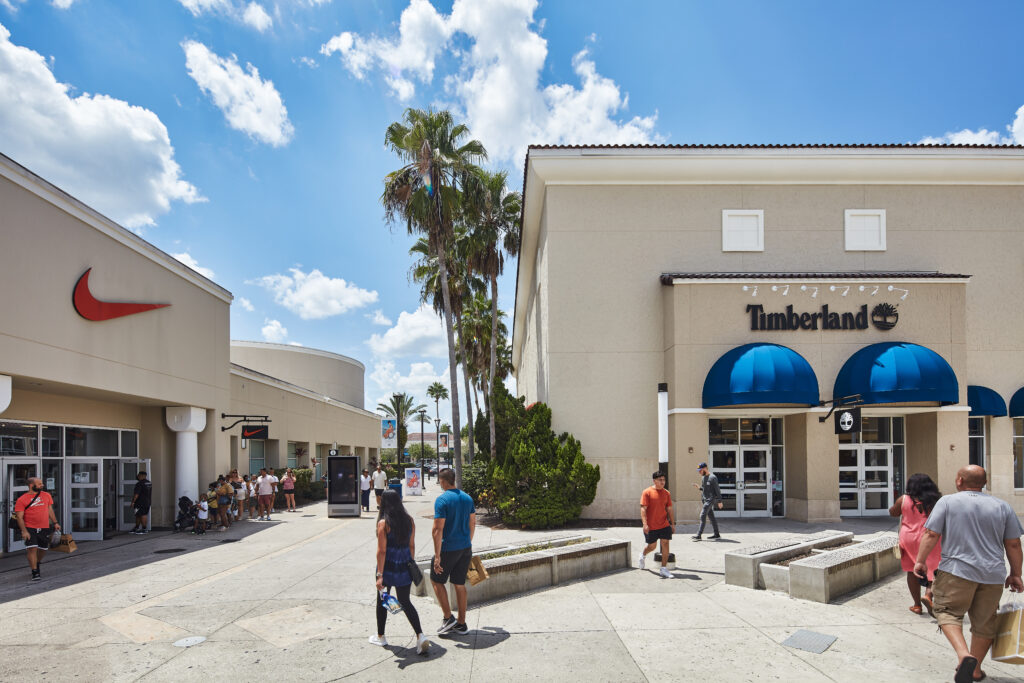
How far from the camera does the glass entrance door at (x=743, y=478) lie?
18438mm

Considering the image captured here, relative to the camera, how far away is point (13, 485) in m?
13.9

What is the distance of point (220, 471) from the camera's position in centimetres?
2242

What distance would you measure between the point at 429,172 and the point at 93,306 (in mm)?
11190

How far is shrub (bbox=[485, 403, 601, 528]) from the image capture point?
1694 centimetres

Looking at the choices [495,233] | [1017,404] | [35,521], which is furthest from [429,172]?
[1017,404]

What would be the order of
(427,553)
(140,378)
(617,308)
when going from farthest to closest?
1. (617,308)
2. (140,378)
3. (427,553)

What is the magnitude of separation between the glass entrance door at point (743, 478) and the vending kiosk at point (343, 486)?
11.6 meters

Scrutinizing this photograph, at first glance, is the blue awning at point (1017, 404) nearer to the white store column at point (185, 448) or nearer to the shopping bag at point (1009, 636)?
the shopping bag at point (1009, 636)

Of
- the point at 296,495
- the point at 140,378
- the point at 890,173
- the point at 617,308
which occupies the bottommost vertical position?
the point at 296,495

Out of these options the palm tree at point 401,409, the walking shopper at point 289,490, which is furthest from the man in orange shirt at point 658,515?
the palm tree at point 401,409

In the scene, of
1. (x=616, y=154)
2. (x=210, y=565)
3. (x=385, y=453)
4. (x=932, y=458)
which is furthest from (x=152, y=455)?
(x=385, y=453)

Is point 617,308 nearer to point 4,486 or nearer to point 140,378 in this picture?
point 140,378

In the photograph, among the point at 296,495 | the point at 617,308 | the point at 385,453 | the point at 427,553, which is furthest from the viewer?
the point at 385,453

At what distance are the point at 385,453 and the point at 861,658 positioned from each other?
349 feet
